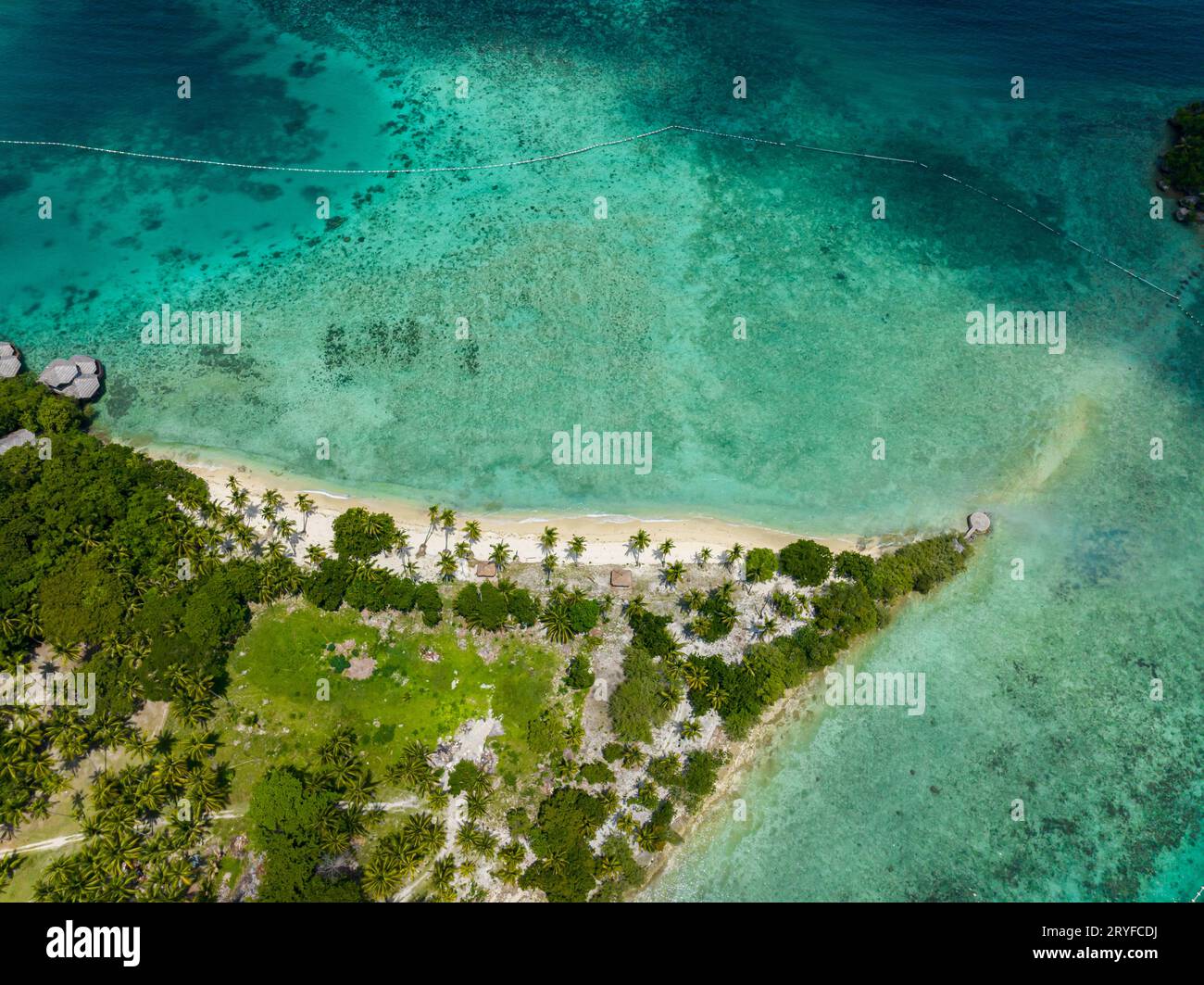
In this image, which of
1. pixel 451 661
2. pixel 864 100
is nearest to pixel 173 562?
pixel 451 661

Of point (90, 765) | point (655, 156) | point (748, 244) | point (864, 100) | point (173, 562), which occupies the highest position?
point (864, 100)

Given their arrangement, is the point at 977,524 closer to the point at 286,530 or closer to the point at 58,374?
the point at 286,530

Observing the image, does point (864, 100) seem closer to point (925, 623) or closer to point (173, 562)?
point (925, 623)

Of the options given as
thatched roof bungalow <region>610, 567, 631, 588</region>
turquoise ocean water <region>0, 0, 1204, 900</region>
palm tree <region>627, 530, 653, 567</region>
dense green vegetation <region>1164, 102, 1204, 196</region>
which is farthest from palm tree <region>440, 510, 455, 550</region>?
dense green vegetation <region>1164, 102, 1204, 196</region>

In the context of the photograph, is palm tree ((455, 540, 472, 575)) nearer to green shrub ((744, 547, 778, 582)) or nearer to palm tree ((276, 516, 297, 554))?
palm tree ((276, 516, 297, 554))

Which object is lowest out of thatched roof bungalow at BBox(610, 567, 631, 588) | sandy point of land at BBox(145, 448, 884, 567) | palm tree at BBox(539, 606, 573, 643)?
palm tree at BBox(539, 606, 573, 643)

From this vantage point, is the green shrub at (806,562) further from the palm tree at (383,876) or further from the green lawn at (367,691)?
the palm tree at (383,876)
